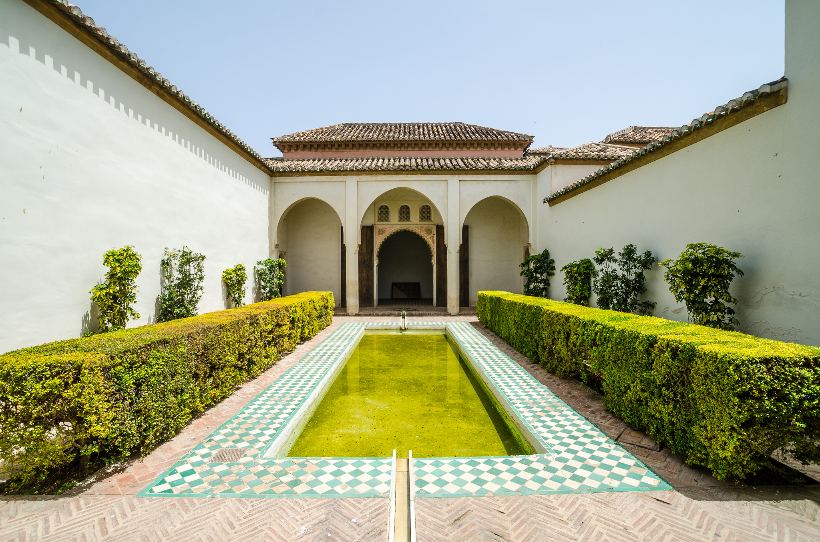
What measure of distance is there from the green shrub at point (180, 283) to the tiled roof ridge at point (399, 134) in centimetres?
979

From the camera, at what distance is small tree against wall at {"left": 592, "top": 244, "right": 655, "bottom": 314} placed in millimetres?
7832

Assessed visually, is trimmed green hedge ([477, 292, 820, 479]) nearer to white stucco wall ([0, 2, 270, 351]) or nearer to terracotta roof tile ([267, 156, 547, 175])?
white stucco wall ([0, 2, 270, 351])

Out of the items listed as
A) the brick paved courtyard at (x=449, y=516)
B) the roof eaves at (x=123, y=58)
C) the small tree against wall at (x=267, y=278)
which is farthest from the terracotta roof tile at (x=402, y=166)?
A: the brick paved courtyard at (x=449, y=516)

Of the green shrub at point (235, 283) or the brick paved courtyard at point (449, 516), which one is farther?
the green shrub at point (235, 283)

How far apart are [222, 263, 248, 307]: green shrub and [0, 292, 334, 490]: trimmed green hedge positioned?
5344mm

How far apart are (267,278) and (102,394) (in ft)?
32.2

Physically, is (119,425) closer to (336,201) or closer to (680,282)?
(680,282)

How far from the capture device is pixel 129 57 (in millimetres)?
6617

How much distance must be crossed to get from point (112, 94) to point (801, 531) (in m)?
9.64

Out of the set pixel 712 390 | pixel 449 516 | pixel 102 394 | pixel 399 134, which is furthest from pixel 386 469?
pixel 399 134

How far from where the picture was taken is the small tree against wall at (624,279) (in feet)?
25.7

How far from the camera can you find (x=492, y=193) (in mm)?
14445

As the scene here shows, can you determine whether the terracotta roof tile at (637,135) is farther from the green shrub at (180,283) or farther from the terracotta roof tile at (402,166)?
the green shrub at (180,283)

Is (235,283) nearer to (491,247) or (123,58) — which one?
(123,58)
